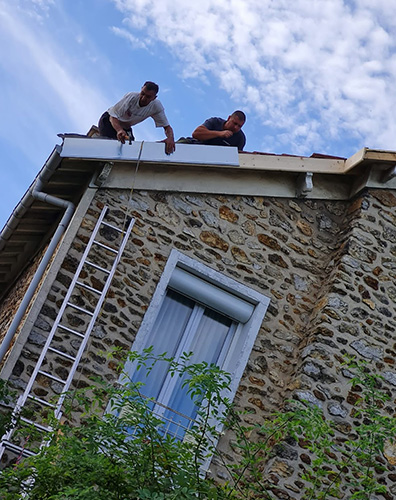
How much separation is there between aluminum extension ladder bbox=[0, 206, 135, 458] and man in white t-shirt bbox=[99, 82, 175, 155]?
1.07 metres

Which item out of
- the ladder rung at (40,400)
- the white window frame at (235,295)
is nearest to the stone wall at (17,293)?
the ladder rung at (40,400)

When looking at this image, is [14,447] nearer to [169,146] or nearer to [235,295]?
[235,295]

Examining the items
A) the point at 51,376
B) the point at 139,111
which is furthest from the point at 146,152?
the point at 51,376

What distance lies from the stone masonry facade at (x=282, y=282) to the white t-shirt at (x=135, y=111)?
879 millimetres

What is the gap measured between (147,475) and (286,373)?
334cm

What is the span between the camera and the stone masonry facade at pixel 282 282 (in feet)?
26.7

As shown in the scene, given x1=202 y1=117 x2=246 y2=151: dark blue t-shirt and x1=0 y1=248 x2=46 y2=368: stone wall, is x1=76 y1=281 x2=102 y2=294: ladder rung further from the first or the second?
x1=202 y1=117 x2=246 y2=151: dark blue t-shirt

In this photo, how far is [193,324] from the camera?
873cm

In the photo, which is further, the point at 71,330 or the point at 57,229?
the point at 57,229

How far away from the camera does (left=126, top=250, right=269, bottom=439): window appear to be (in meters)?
8.36

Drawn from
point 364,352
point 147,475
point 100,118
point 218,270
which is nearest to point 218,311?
point 218,270

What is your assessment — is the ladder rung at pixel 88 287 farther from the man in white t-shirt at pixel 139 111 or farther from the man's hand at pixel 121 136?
the man in white t-shirt at pixel 139 111

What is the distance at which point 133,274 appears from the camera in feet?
27.6

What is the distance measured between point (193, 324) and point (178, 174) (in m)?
1.70
